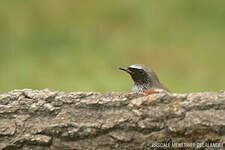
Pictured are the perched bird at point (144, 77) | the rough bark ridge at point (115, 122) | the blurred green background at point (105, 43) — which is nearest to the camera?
the rough bark ridge at point (115, 122)

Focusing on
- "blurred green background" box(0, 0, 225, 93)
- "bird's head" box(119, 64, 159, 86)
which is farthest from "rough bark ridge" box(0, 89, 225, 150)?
"blurred green background" box(0, 0, 225, 93)

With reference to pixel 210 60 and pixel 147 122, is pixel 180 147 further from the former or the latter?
pixel 210 60

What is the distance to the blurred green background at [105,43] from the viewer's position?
14.9 m

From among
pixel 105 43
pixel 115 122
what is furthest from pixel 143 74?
pixel 105 43

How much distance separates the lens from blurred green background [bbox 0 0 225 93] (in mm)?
14891

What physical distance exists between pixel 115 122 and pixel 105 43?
33.9ft

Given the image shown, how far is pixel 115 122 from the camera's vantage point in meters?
6.95

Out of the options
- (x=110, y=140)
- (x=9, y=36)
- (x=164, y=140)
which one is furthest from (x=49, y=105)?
(x=9, y=36)

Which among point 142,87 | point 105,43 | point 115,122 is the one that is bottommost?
point 115,122

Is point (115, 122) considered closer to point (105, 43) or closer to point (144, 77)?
point (144, 77)

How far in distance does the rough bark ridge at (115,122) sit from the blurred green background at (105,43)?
6341 mm

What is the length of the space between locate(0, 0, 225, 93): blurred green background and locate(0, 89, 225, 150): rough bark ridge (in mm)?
6341

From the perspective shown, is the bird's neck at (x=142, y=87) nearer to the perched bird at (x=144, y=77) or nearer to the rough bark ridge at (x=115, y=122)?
the perched bird at (x=144, y=77)

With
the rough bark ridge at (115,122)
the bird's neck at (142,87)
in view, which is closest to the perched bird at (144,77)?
the bird's neck at (142,87)
